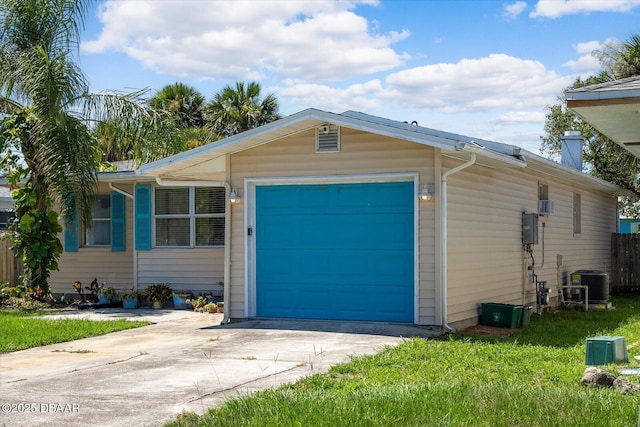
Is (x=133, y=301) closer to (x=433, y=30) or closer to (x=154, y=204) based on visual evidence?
(x=154, y=204)

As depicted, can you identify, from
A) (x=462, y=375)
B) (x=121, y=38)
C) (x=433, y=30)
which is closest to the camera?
(x=462, y=375)

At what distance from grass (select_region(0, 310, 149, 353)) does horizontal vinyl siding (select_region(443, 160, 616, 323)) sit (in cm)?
511

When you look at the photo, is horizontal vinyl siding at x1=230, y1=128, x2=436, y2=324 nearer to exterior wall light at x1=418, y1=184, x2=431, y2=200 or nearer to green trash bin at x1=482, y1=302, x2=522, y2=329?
exterior wall light at x1=418, y1=184, x2=431, y2=200

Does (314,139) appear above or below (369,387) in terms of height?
above

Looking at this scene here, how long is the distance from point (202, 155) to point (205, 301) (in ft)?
12.9

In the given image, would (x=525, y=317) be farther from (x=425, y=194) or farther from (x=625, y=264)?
(x=625, y=264)

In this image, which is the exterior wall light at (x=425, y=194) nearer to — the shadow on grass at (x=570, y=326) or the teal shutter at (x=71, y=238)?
the shadow on grass at (x=570, y=326)

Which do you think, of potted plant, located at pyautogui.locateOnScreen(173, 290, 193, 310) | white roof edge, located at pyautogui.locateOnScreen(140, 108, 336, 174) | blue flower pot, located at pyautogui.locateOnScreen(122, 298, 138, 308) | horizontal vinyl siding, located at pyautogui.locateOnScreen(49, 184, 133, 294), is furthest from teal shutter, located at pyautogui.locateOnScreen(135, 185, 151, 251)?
white roof edge, located at pyautogui.locateOnScreen(140, 108, 336, 174)

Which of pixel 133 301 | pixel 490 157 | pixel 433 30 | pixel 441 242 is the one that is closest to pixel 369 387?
pixel 441 242

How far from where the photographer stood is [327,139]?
1173 cm

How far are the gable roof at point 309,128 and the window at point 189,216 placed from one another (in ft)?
7.64

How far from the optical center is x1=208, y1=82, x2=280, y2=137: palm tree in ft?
93.2

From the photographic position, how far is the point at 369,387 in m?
7.09

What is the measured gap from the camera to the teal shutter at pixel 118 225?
16672 millimetres
